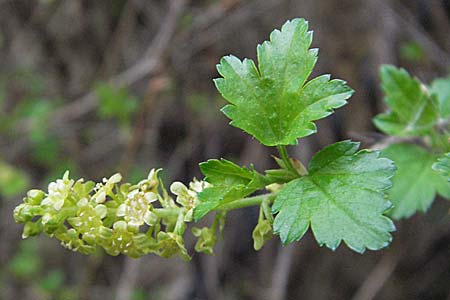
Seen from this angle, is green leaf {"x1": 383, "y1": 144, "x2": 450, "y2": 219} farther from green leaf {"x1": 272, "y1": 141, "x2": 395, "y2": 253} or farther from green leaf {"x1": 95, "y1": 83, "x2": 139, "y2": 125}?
green leaf {"x1": 95, "y1": 83, "x2": 139, "y2": 125}

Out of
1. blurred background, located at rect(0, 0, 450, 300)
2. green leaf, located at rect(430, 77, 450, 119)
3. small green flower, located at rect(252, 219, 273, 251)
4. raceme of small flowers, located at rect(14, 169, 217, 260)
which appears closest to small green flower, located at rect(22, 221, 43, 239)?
raceme of small flowers, located at rect(14, 169, 217, 260)

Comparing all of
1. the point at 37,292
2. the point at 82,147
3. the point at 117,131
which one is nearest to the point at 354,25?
the point at 117,131

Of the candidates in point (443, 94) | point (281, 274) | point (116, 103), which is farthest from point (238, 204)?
point (116, 103)

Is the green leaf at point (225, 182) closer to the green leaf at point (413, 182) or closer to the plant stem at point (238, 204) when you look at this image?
the plant stem at point (238, 204)

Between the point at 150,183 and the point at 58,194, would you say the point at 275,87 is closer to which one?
the point at 150,183

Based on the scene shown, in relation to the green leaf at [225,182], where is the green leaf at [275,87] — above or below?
above

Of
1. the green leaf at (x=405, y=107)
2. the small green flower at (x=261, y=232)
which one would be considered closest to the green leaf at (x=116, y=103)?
the green leaf at (x=405, y=107)
